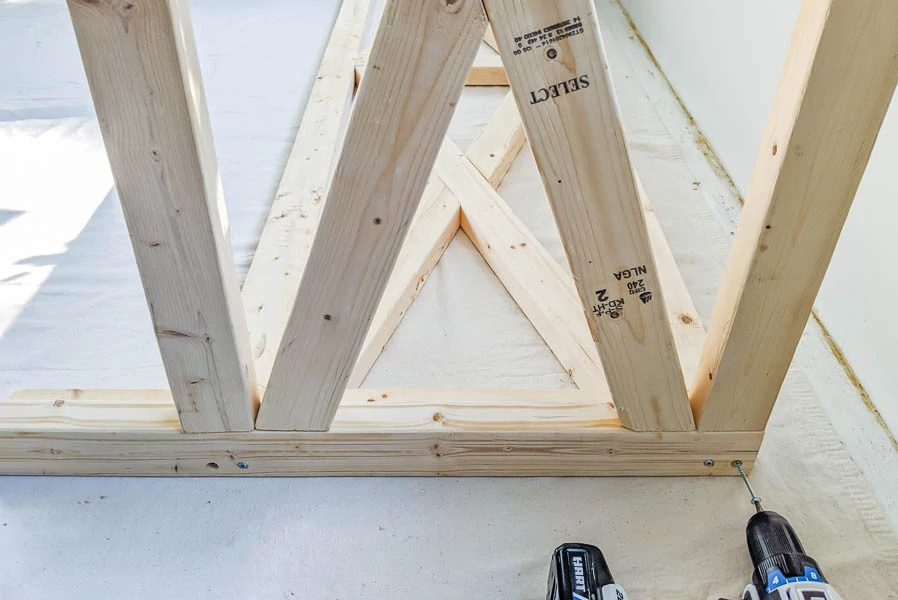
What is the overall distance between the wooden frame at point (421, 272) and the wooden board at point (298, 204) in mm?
11

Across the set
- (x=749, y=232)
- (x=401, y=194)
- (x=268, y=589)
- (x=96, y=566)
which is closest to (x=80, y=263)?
(x=96, y=566)

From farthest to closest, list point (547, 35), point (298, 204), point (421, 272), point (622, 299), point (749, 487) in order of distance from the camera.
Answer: point (298, 204), point (421, 272), point (749, 487), point (622, 299), point (547, 35)

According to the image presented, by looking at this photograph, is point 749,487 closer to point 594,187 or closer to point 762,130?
point 594,187

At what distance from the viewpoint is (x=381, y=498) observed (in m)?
1.53

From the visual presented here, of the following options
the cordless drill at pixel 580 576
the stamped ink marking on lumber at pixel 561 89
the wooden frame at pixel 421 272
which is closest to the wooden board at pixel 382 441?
the wooden frame at pixel 421 272

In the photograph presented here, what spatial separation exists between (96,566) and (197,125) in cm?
88

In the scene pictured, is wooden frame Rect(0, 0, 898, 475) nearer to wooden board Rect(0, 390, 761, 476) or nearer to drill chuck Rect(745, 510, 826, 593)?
wooden board Rect(0, 390, 761, 476)

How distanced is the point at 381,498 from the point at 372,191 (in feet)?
2.28

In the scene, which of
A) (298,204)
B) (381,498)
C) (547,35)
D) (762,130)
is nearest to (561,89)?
(547,35)

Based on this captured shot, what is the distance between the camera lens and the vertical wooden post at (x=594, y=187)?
0.98 m

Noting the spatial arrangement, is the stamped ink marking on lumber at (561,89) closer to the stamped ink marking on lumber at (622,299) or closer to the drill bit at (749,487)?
the stamped ink marking on lumber at (622,299)

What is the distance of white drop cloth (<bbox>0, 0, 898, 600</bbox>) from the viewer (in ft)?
4.59

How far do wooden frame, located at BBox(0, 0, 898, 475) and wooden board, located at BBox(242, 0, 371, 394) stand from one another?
1cm

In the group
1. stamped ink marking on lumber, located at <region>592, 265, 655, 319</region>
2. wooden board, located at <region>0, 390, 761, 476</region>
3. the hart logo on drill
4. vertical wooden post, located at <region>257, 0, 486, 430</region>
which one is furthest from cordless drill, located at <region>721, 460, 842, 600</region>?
vertical wooden post, located at <region>257, 0, 486, 430</region>
